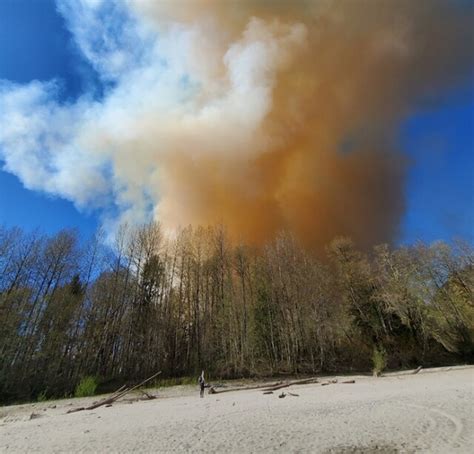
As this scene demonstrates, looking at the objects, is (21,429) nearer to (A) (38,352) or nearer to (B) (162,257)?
(A) (38,352)

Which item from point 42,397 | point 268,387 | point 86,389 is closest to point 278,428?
point 268,387

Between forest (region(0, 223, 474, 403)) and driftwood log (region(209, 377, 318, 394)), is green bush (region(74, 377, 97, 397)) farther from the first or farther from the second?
driftwood log (region(209, 377, 318, 394))

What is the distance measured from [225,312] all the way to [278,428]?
2173 centimetres

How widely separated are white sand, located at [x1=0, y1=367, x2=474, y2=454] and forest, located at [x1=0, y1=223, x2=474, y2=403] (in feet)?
42.1

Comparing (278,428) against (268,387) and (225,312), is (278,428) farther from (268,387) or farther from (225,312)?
(225,312)

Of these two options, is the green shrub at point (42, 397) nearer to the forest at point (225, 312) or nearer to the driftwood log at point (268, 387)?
the forest at point (225, 312)

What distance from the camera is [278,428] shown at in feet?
27.7

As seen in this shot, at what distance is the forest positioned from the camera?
79.7 feet

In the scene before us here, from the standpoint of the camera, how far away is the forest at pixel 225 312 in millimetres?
24297

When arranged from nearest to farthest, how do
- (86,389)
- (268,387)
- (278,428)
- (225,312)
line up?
(278,428)
(268,387)
(86,389)
(225,312)

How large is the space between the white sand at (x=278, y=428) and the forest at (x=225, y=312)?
1284 cm

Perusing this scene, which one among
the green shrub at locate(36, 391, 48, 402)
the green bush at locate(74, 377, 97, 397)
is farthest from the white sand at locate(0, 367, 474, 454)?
the green bush at locate(74, 377, 97, 397)

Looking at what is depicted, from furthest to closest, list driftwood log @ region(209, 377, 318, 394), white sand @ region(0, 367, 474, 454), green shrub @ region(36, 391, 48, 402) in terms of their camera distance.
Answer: green shrub @ region(36, 391, 48, 402)
driftwood log @ region(209, 377, 318, 394)
white sand @ region(0, 367, 474, 454)

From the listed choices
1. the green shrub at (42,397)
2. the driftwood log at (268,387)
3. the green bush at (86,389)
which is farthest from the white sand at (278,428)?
the green bush at (86,389)
